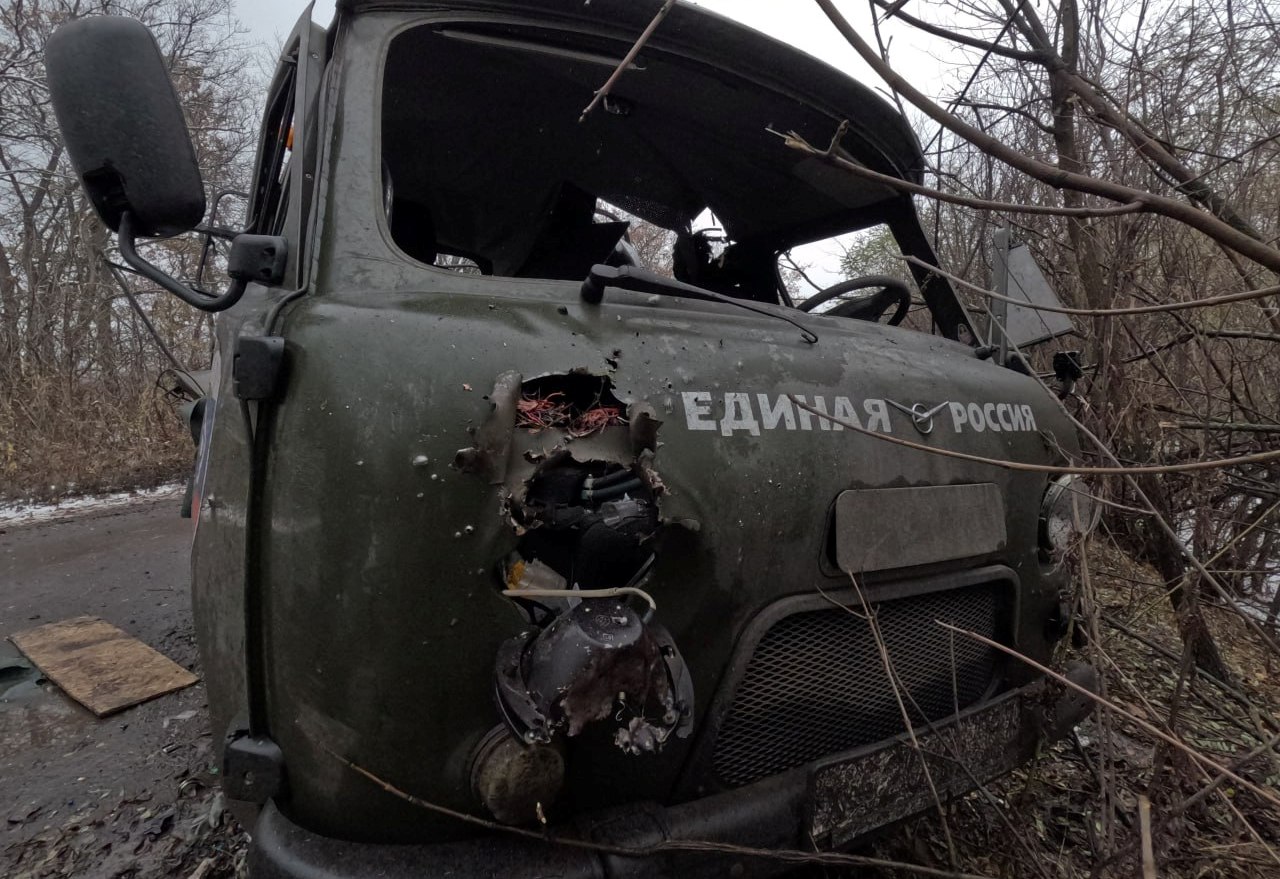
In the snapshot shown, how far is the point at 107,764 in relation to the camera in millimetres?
2680

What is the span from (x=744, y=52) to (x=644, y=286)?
1025mm

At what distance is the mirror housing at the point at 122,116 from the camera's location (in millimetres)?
1479

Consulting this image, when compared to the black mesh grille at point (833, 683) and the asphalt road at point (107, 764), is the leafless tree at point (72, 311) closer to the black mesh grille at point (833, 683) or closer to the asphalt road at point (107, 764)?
the asphalt road at point (107, 764)

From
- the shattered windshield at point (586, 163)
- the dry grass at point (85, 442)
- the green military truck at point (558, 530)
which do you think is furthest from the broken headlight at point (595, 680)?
the dry grass at point (85, 442)

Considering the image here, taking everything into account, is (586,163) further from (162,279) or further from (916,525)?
(916,525)

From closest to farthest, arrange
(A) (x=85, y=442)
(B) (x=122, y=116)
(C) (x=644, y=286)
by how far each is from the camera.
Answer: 1. (B) (x=122, y=116)
2. (C) (x=644, y=286)
3. (A) (x=85, y=442)

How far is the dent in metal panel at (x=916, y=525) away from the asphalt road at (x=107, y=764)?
6.65ft

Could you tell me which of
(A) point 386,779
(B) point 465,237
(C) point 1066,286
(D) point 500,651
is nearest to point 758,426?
(D) point 500,651

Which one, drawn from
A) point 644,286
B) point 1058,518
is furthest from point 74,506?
point 1058,518

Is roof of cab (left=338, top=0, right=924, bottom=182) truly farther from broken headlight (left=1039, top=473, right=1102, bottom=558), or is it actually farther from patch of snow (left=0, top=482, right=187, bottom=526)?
patch of snow (left=0, top=482, right=187, bottom=526)

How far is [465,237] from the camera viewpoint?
12.5 feet

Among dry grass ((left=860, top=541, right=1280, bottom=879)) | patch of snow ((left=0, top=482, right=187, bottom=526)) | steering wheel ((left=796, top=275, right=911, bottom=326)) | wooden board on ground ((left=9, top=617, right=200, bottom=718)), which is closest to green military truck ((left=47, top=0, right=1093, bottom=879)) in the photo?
dry grass ((left=860, top=541, right=1280, bottom=879))

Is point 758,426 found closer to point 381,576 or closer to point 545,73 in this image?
point 381,576

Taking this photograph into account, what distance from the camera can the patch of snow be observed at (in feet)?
22.3
